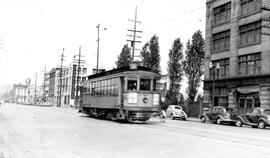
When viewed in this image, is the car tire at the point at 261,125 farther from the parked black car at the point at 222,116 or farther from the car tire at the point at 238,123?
the parked black car at the point at 222,116

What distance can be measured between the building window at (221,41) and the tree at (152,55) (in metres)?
15.9

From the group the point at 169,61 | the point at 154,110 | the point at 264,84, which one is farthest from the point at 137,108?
the point at 169,61

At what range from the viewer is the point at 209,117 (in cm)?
3303

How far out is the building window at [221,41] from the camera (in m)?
41.1

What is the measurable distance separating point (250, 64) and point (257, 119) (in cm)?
1131

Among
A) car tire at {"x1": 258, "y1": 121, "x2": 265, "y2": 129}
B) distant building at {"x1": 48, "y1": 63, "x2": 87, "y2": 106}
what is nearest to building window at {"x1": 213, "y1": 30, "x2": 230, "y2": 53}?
car tire at {"x1": 258, "y1": 121, "x2": 265, "y2": 129}

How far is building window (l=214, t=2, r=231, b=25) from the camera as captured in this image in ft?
136

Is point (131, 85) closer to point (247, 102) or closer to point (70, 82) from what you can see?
point (247, 102)

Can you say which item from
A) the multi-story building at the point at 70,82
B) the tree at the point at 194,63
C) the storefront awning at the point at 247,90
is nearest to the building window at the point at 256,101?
the storefront awning at the point at 247,90

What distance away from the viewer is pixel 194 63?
53719mm

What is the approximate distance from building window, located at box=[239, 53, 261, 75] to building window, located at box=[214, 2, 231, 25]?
18.8 ft

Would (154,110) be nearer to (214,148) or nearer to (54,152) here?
(214,148)

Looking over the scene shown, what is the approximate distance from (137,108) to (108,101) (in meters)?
3.01

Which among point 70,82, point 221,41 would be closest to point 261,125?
point 221,41
